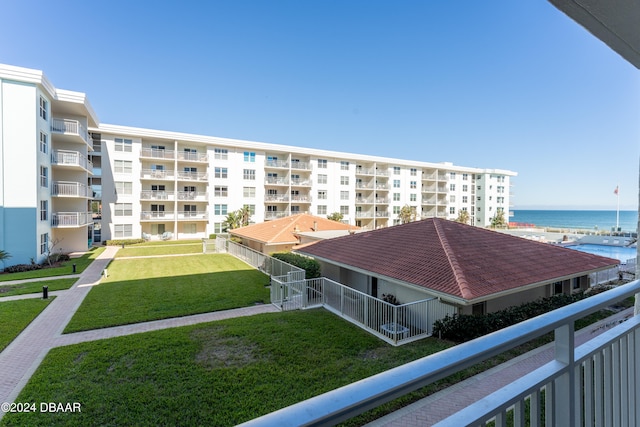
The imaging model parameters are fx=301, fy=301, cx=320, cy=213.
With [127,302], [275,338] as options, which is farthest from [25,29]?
[275,338]

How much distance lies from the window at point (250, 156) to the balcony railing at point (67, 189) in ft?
56.4

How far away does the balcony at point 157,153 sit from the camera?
3262cm

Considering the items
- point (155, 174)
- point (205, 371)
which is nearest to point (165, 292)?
point (205, 371)

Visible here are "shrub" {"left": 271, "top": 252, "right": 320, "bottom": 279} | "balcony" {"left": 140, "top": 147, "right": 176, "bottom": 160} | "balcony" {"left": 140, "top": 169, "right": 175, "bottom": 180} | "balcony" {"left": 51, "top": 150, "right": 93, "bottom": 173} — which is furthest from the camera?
"balcony" {"left": 140, "top": 169, "right": 175, "bottom": 180}

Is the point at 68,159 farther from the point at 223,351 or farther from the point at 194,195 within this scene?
the point at 223,351

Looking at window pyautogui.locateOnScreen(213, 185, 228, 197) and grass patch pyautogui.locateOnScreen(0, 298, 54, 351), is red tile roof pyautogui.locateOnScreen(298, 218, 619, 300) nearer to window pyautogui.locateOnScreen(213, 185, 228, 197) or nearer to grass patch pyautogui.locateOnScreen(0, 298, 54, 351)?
grass patch pyautogui.locateOnScreen(0, 298, 54, 351)

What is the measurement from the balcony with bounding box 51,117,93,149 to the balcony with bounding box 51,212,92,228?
6.27 metres

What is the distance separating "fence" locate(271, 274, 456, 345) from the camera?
9.33 meters

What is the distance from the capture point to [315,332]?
947cm

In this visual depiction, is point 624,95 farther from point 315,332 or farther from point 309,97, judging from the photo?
point 309,97

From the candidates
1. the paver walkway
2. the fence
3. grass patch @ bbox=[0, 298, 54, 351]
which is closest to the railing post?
the fence

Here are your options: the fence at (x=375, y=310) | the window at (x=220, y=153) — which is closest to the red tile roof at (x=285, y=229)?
the fence at (x=375, y=310)

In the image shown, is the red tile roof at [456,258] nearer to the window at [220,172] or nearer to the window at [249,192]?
the window at [249,192]

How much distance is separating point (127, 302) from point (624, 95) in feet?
51.1
